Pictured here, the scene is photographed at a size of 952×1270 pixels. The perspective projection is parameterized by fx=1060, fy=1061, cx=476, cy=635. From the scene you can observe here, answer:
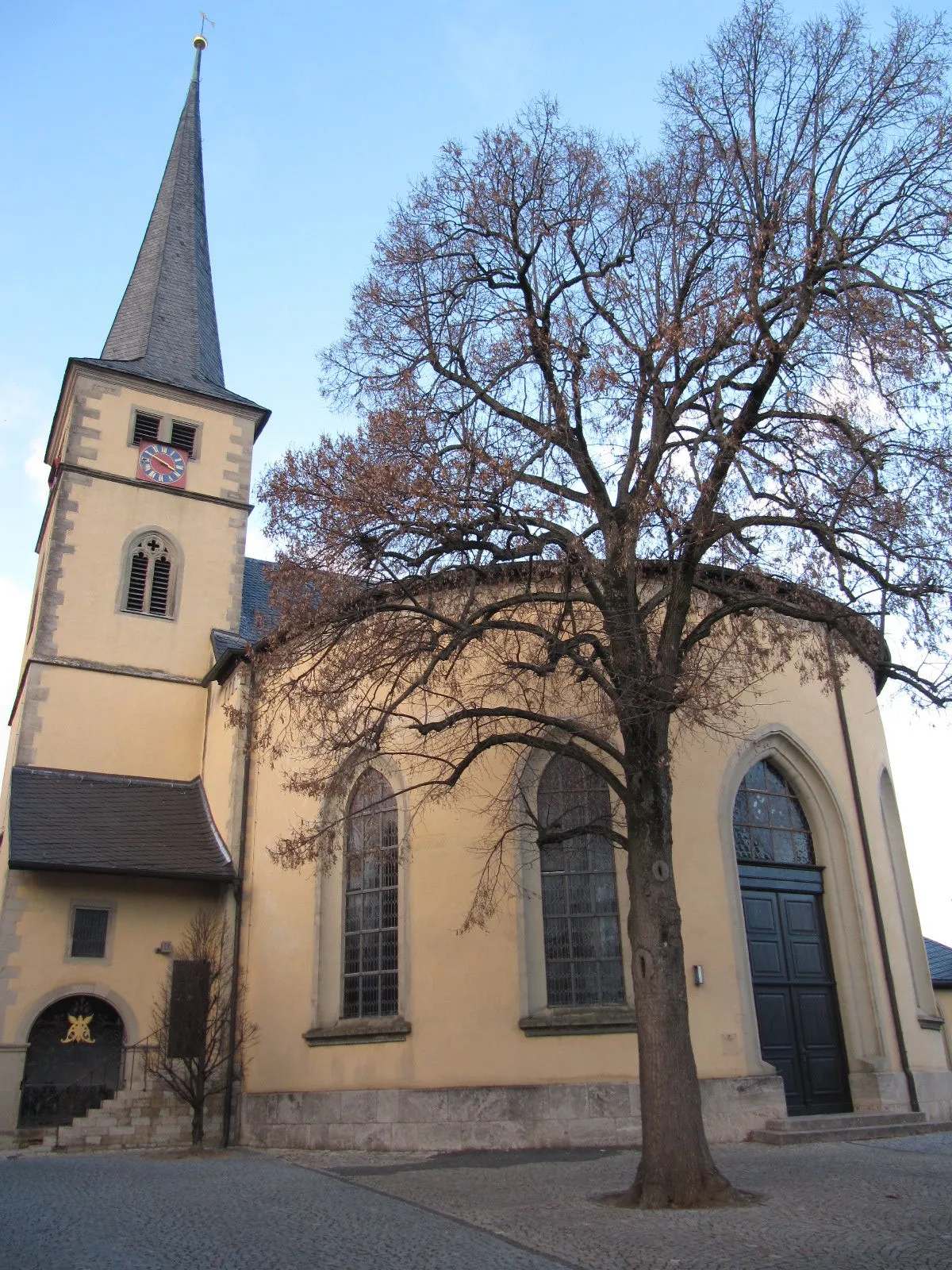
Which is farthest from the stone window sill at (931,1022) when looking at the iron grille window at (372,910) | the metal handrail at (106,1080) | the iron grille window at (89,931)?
the iron grille window at (89,931)

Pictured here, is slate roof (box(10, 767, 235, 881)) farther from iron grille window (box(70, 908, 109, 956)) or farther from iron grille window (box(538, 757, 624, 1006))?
iron grille window (box(538, 757, 624, 1006))

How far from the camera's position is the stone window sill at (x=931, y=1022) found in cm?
1445

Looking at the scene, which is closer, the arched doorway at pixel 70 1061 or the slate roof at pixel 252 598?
the arched doorway at pixel 70 1061

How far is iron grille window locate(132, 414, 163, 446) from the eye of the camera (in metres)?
20.7

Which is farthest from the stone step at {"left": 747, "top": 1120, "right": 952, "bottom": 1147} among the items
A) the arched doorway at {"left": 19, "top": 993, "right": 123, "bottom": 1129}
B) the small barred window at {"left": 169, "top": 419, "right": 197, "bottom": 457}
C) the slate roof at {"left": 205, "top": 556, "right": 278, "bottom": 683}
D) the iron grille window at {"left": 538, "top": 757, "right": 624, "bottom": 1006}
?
the small barred window at {"left": 169, "top": 419, "right": 197, "bottom": 457}

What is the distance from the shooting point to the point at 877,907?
47.8ft

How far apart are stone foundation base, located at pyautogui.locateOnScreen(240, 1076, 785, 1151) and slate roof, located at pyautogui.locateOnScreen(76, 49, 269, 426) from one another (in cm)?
1458

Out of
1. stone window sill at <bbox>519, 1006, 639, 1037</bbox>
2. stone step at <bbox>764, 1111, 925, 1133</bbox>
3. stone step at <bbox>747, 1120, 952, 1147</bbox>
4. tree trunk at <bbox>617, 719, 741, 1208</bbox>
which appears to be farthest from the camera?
stone window sill at <bbox>519, 1006, 639, 1037</bbox>

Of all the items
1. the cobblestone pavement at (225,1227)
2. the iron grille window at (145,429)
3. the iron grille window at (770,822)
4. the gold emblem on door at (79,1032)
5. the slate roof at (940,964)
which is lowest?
the cobblestone pavement at (225,1227)

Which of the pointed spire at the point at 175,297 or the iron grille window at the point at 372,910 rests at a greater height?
the pointed spire at the point at 175,297

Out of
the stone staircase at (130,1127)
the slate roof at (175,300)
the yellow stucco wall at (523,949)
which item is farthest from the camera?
the slate roof at (175,300)

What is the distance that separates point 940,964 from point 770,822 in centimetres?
994

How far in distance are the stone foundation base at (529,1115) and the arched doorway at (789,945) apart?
107 centimetres

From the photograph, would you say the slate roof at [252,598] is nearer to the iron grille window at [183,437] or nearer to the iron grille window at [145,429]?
the iron grille window at [183,437]
